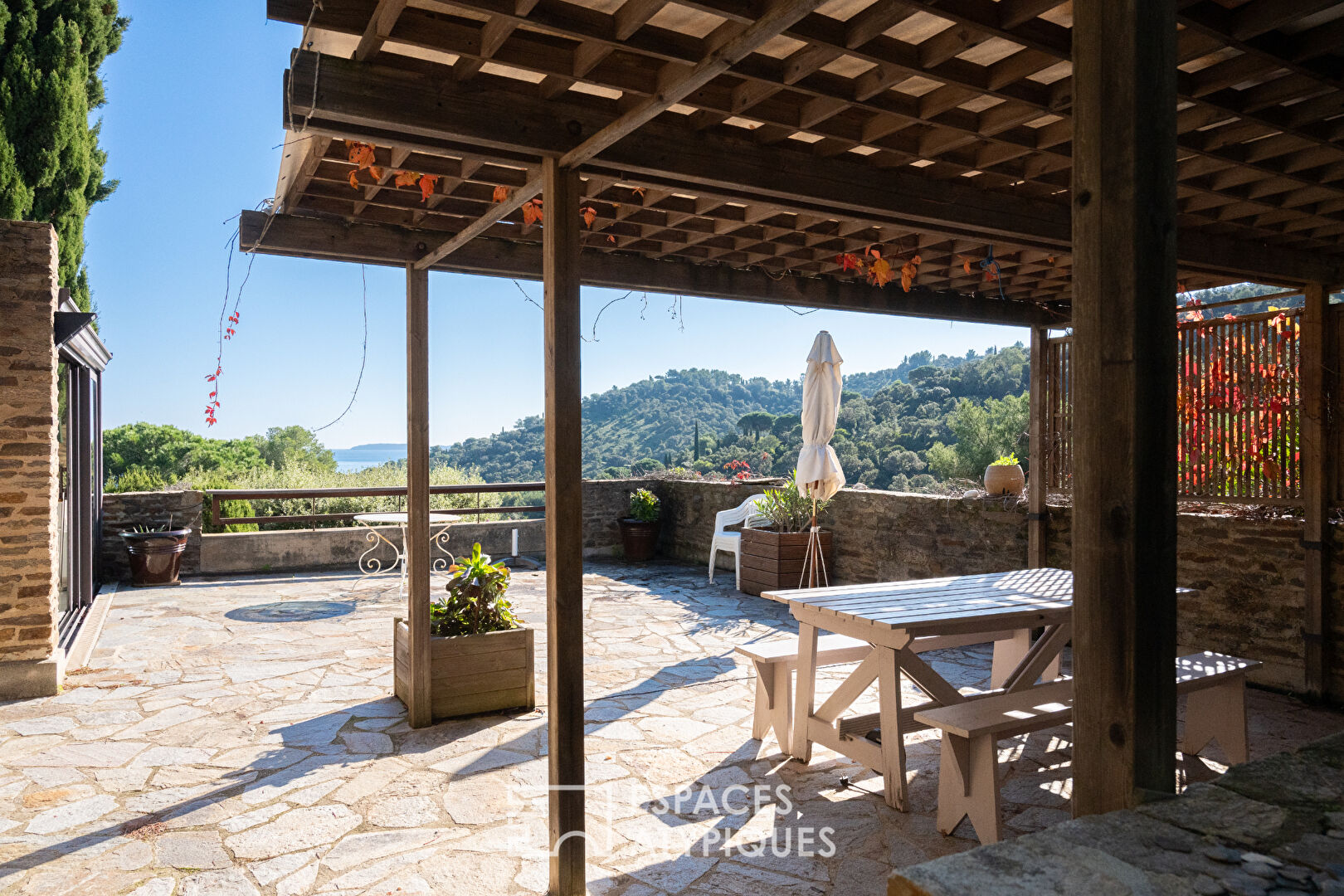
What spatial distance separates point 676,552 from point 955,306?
5.02 metres

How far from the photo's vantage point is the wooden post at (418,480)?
3941mm

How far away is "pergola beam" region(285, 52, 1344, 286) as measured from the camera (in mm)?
2287

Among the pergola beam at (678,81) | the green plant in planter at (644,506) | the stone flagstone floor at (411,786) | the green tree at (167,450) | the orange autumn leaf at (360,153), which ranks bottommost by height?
the stone flagstone floor at (411,786)

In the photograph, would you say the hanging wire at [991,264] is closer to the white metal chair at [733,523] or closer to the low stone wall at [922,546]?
the low stone wall at [922,546]

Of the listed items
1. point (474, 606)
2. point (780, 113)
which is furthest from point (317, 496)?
point (780, 113)

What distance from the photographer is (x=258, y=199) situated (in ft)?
11.9

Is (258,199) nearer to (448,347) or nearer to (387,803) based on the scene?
(387,803)

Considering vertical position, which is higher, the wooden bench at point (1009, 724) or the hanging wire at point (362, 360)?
the hanging wire at point (362, 360)

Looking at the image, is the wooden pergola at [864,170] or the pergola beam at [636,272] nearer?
the wooden pergola at [864,170]

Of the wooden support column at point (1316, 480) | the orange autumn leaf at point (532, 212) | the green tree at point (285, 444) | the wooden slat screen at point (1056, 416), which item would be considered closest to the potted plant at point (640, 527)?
the wooden slat screen at point (1056, 416)

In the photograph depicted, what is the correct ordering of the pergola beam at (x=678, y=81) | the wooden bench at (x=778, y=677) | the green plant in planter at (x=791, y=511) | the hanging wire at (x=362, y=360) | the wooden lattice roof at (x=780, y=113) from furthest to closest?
the green plant in planter at (x=791, y=511), the hanging wire at (x=362, y=360), the wooden bench at (x=778, y=677), the wooden lattice roof at (x=780, y=113), the pergola beam at (x=678, y=81)

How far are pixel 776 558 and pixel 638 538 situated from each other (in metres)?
2.51

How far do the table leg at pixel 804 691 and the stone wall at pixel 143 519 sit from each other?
23.2ft

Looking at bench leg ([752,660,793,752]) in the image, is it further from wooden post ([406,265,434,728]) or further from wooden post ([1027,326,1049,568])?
wooden post ([1027,326,1049,568])
